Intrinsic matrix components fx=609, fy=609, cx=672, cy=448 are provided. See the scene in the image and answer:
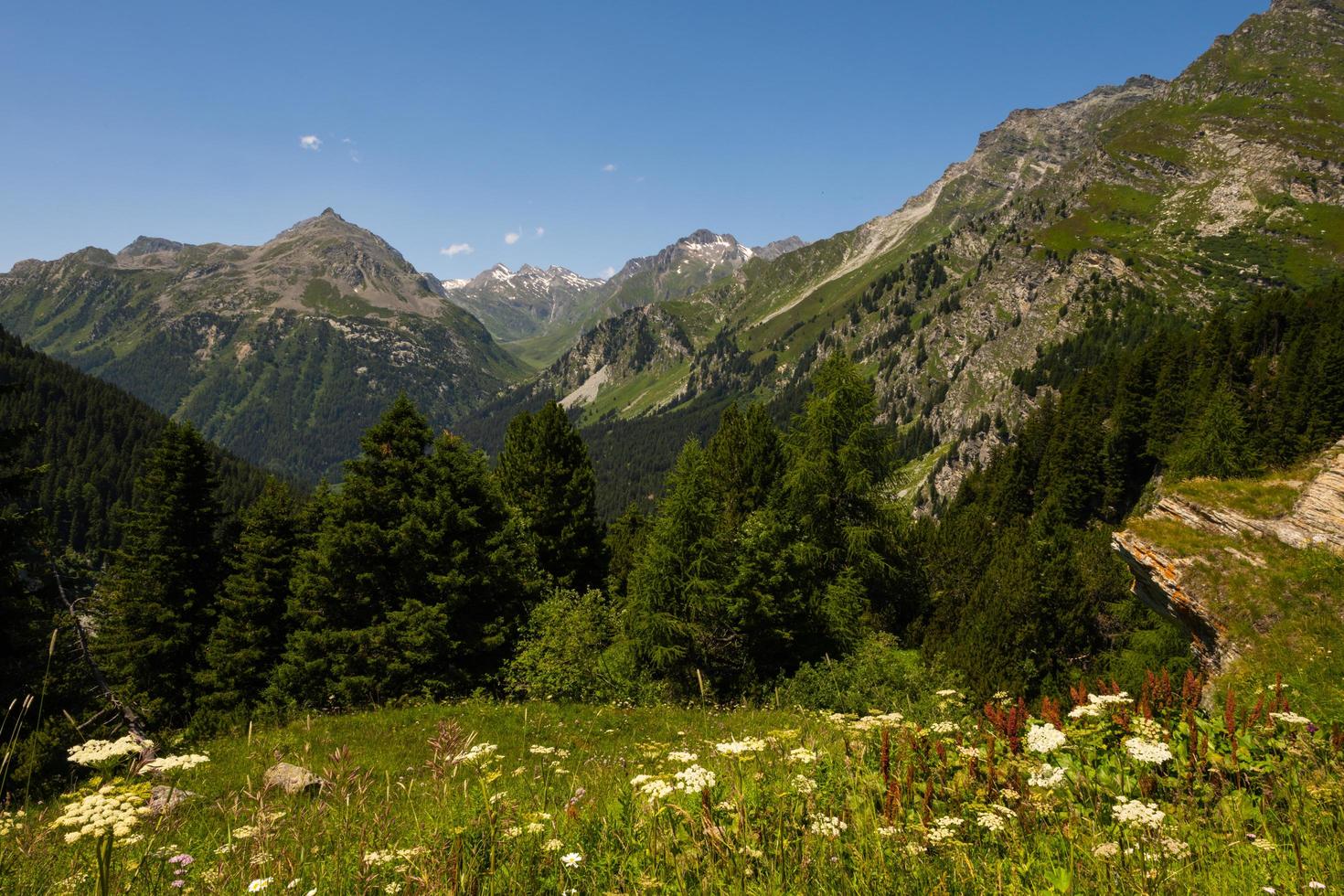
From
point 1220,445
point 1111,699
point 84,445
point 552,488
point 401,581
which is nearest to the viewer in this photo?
point 1111,699

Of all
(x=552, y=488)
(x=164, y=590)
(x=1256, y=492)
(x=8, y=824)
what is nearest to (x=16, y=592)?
(x=164, y=590)

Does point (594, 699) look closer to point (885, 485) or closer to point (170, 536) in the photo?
point (885, 485)

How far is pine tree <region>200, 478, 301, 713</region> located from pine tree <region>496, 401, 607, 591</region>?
10996mm

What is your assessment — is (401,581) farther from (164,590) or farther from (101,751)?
(101,751)

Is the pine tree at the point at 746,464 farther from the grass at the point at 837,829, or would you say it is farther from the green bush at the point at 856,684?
the grass at the point at 837,829

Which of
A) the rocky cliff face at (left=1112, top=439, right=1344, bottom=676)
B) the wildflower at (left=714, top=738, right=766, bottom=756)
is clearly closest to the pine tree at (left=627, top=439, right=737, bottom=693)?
the rocky cliff face at (left=1112, top=439, right=1344, bottom=676)

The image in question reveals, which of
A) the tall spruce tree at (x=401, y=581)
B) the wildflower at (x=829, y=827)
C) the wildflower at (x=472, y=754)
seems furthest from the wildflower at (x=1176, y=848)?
the tall spruce tree at (x=401, y=581)

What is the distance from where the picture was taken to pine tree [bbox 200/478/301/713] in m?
27.2

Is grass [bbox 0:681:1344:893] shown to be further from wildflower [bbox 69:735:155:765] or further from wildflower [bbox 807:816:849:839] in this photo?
wildflower [bbox 69:735:155:765]

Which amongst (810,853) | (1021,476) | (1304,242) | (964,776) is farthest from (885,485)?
(1304,242)

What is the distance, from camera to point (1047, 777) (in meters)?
3.88

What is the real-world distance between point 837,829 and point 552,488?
102 ft

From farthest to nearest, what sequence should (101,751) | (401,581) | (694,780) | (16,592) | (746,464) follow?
(746,464)
(401,581)
(16,592)
(101,751)
(694,780)

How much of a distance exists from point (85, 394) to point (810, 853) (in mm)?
222250
